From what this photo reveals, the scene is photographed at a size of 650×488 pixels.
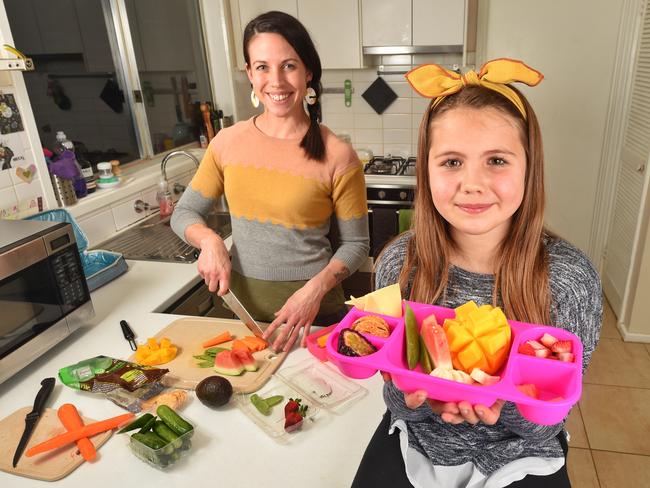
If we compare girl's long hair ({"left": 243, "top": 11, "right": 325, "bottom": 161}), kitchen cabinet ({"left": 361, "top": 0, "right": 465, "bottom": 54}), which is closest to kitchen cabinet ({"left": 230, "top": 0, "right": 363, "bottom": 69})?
kitchen cabinet ({"left": 361, "top": 0, "right": 465, "bottom": 54})

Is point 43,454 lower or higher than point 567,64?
lower

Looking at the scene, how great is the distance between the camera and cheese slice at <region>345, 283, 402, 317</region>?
844 millimetres

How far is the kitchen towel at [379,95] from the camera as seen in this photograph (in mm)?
3168

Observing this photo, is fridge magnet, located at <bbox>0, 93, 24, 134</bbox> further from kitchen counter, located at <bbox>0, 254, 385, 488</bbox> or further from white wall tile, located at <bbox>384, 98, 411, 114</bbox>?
white wall tile, located at <bbox>384, 98, 411, 114</bbox>

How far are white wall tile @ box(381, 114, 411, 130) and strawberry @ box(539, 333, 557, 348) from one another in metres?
2.62

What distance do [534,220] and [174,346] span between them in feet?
3.04

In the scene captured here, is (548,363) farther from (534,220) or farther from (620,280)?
(620,280)

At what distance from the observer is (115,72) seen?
259 centimetres

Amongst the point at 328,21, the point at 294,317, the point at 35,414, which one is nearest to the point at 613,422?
the point at 294,317

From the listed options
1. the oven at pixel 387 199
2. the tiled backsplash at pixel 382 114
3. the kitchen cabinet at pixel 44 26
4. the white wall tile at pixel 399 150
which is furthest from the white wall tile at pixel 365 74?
the kitchen cabinet at pixel 44 26

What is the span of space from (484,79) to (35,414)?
1.17m

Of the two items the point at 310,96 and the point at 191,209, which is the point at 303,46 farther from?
the point at 191,209

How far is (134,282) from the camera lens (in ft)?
5.72

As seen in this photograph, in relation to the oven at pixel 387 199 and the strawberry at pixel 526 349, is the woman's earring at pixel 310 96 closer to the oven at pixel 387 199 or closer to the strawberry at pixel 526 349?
the strawberry at pixel 526 349
